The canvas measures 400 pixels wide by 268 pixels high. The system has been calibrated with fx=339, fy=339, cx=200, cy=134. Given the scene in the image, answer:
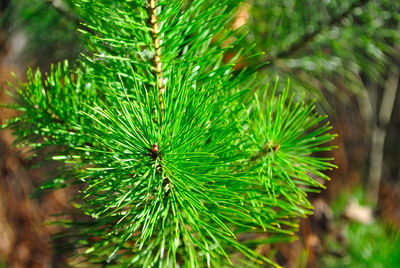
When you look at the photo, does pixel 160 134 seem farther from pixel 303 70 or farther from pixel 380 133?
pixel 380 133

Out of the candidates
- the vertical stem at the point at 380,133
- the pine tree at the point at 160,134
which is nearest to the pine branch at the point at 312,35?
the pine tree at the point at 160,134

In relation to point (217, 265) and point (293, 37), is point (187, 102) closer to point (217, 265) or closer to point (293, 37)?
point (217, 265)

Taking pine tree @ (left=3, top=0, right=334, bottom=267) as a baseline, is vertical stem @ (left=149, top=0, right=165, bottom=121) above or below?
above

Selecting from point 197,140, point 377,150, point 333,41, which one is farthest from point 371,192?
point 197,140

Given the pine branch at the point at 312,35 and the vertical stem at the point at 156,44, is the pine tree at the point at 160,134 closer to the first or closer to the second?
the vertical stem at the point at 156,44

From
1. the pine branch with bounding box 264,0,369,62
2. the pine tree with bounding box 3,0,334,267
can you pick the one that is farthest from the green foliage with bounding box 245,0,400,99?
the pine tree with bounding box 3,0,334,267

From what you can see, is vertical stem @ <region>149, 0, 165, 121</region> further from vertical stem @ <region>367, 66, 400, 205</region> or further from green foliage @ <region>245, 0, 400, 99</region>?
vertical stem @ <region>367, 66, 400, 205</region>

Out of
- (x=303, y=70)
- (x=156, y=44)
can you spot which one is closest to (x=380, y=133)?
(x=303, y=70)

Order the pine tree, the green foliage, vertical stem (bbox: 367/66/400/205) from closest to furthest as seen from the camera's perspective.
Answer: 1. the pine tree
2. the green foliage
3. vertical stem (bbox: 367/66/400/205)
